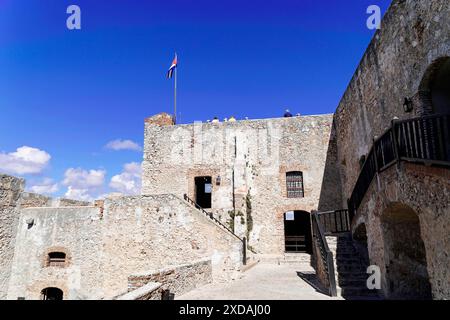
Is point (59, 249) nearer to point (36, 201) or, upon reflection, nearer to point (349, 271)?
point (36, 201)

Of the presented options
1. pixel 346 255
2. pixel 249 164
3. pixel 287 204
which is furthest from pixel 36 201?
pixel 346 255

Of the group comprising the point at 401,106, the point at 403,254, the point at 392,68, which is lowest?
the point at 403,254

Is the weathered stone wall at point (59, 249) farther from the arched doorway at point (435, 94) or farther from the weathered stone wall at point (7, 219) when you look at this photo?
the arched doorway at point (435, 94)

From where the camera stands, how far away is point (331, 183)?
16.6m

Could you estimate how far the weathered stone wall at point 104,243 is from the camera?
1384 cm

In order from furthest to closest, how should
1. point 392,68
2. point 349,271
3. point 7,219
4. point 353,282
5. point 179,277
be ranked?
point 7,219, point 392,68, point 349,271, point 179,277, point 353,282

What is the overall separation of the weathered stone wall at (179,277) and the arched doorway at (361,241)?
16.8 feet

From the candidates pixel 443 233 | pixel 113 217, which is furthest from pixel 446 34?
pixel 113 217

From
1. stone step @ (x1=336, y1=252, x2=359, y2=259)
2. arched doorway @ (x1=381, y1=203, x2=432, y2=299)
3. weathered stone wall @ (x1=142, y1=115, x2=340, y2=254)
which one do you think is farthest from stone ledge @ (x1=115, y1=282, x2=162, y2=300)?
weathered stone wall @ (x1=142, y1=115, x2=340, y2=254)

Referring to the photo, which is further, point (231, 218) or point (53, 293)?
point (231, 218)

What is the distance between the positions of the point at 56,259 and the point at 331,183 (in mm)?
14602

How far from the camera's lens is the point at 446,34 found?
6.76 meters

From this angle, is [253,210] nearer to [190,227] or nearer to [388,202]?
[190,227]

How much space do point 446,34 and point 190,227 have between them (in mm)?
10687
